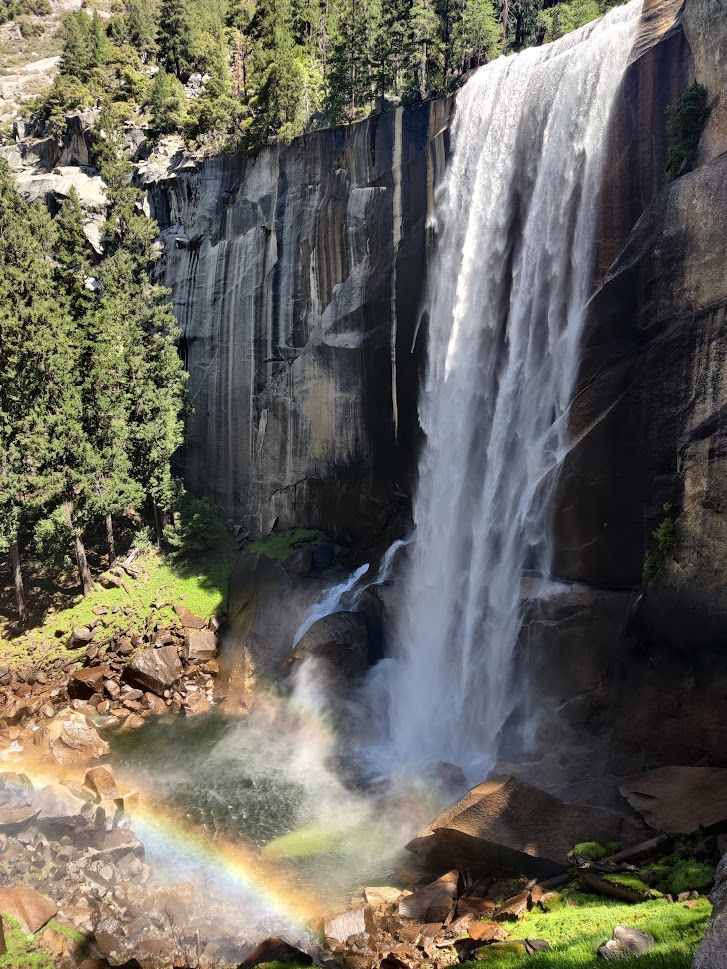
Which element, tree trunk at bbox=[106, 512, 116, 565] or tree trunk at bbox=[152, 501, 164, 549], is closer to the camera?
tree trunk at bbox=[106, 512, 116, 565]

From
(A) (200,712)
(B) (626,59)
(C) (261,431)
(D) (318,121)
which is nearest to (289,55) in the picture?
(D) (318,121)

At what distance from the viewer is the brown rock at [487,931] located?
11453 mm

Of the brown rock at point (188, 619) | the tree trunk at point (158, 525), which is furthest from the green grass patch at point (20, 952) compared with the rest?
the tree trunk at point (158, 525)

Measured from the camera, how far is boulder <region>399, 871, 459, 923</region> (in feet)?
44.5

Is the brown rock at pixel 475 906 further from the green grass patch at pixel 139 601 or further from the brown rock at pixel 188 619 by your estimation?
the green grass patch at pixel 139 601

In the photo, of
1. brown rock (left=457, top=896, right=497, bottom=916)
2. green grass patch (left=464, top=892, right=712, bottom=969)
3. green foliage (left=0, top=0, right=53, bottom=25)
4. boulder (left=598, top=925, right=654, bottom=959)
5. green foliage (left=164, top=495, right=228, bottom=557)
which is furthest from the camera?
green foliage (left=0, top=0, right=53, bottom=25)

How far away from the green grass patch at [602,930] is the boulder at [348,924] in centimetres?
344

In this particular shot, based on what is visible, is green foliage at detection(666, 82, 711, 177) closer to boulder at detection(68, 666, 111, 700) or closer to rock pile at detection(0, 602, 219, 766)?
rock pile at detection(0, 602, 219, 766)

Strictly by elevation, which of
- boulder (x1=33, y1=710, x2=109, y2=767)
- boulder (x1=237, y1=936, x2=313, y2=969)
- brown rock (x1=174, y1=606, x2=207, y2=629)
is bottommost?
boulder (x1=33, y1=710, x2=109, y2=767)

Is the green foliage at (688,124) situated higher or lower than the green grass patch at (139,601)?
higher

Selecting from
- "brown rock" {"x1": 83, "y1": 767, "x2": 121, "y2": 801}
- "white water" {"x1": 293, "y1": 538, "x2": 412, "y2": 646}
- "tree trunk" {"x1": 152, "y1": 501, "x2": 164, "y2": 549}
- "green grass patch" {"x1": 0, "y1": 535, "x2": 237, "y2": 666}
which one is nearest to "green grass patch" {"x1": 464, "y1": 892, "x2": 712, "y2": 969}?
"brown rock" {"x1": 83, "y1": 767, "x2": 121, "y2": 801}

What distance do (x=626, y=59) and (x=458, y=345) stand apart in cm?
932

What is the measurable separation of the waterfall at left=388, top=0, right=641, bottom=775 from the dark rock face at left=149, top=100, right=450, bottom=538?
2.02 m

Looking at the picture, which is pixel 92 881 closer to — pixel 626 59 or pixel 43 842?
pixel 43 842
